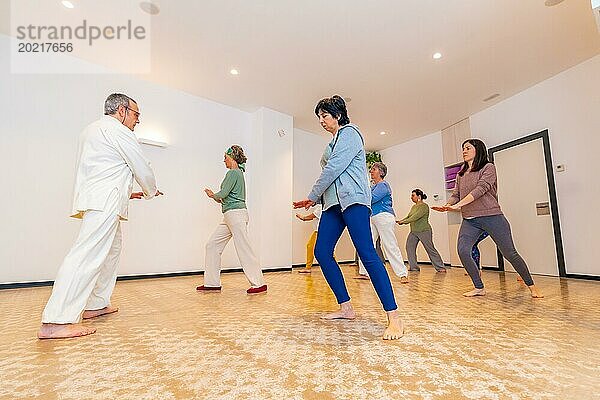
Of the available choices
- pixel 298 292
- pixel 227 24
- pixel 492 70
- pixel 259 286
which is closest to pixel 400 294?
pixel 298 292

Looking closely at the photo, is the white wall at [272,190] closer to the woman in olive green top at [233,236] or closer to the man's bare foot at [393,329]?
the woman in olive green top at [233,236]

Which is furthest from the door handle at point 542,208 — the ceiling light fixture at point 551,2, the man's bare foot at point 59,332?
Result: the man's bare foot at point 59,332

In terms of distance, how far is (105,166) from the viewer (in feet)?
5.90

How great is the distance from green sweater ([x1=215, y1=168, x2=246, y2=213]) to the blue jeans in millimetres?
1475

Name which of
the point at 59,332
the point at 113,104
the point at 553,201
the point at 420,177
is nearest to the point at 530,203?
the point at 553,201

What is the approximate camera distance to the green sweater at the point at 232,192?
3.06 m

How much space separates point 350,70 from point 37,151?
13.0ft

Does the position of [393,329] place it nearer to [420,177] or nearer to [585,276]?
[585,276]

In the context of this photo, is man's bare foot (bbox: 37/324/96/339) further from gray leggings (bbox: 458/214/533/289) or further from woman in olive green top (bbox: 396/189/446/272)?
woman in olive green top (bbox: 396/189/446/272)

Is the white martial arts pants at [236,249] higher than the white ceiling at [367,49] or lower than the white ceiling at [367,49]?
lower

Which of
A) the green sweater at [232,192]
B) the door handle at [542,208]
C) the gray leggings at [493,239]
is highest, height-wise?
the green sweater at [232,192]

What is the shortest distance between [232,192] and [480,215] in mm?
2214

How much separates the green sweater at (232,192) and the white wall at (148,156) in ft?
6.38

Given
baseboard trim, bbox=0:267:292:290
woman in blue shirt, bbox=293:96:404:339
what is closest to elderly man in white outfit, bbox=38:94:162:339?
woman in blue shirt, bbox=293:96:404:339
